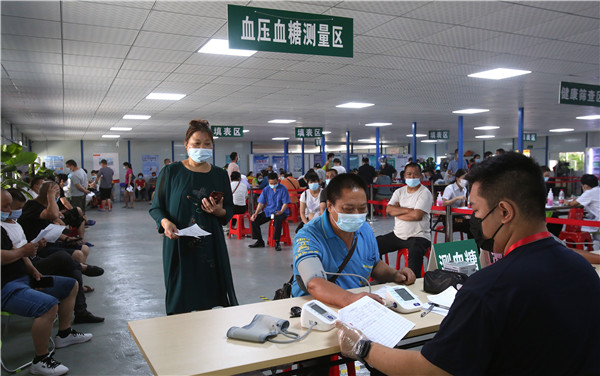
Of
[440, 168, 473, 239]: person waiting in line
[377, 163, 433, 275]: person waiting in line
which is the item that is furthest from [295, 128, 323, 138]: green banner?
[377, 163, 433, 275]: person waiting in line

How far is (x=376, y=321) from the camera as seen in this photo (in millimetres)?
1802

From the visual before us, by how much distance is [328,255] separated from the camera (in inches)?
93.1

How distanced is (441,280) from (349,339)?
971 millimetres

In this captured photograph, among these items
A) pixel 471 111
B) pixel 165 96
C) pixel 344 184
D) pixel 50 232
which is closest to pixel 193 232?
pixel 344 184

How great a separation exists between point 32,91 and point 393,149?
88.3 ft

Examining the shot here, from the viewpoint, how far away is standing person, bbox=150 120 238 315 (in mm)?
2543

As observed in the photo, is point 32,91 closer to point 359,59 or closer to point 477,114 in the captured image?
point 359,59

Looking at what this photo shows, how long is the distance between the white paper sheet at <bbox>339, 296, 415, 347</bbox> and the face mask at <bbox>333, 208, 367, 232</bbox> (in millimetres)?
508

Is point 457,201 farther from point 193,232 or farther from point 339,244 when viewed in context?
point 193,232

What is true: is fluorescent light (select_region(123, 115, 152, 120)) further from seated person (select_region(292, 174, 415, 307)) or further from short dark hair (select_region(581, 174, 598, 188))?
seated person (select_region(292, 174, 415, 307))

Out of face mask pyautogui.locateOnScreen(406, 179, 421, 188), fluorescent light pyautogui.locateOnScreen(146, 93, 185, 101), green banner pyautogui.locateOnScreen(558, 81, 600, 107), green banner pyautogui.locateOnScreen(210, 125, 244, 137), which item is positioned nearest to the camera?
face mask pyautogui.locateOnScreen(406, 179, 421, 188)

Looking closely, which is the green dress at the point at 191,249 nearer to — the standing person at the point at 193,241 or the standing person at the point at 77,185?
the standing person at the point at 193,241

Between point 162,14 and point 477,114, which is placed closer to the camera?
point 162,14

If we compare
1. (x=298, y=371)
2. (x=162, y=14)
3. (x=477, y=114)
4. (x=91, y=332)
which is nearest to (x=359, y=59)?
(x=162, y=14)
